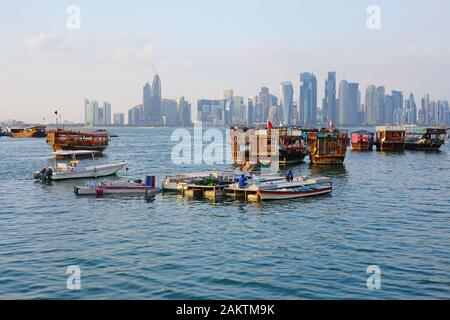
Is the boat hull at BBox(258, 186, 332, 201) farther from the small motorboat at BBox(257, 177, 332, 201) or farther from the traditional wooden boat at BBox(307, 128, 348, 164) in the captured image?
the traditional wooden boat at BBox(307, 128, 348, 164)

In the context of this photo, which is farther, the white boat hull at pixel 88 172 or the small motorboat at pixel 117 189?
the white boat hull at pixel 88 172

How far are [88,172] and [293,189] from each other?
1207 inches

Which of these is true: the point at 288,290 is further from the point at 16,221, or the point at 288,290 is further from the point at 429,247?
the point at 16,221

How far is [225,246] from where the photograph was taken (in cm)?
2939

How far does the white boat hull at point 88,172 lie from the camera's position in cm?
6228

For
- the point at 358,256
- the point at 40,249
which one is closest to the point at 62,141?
the point at 40,249

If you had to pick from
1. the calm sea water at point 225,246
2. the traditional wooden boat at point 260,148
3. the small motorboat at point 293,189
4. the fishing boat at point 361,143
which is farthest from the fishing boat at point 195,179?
the fishing boat at point 361,143

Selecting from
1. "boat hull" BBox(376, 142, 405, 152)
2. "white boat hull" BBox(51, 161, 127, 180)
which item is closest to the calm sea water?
"white boat hull" BBox(51, 161, 127, 180)

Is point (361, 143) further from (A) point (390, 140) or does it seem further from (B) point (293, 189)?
(B) point (293, 189)

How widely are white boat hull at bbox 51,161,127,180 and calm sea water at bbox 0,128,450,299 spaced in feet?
33.6

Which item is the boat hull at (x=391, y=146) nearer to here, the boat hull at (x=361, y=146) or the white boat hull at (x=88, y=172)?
the boat hull at (x=361, y=146)

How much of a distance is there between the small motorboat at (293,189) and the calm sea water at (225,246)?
4.69ft

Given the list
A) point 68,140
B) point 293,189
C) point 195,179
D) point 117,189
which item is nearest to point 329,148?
point 195,179

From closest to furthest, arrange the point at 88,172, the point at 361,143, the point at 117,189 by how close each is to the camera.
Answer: the point at 117,189
the point at 88,172
the point at 361,143
